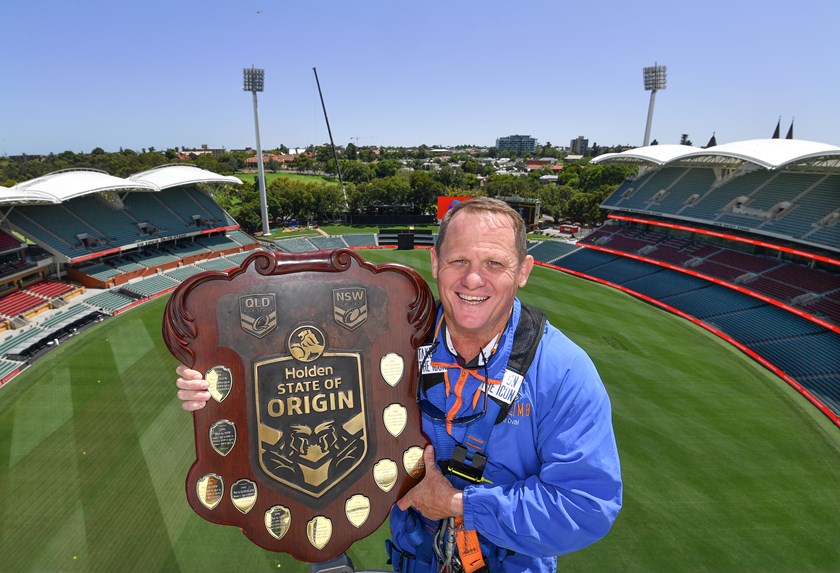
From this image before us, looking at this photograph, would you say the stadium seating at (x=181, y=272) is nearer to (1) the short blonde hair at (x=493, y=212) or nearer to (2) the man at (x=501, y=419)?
(2) the man at (x=501, y=419)

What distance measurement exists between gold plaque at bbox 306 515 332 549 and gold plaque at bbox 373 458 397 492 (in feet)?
1.89

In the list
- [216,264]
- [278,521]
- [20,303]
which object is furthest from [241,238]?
[278,521]

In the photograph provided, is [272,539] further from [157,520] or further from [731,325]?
[731,325]

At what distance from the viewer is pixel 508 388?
115 inches

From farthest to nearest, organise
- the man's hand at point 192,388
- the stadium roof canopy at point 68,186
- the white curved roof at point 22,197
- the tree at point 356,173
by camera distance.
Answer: the tree at point 356,173 → the stadium roof canopy at point 68,186 → the white curved roof at point 22,197 → the man's hand at point 192,388

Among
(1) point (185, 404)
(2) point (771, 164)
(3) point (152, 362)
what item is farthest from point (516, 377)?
(2) point (771, 164)

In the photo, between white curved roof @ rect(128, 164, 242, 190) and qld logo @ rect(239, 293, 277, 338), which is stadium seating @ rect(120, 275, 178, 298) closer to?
white curved roof @ rect(128, 164, 242, 190)

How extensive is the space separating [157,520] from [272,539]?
10630 mm

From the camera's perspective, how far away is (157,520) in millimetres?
11031

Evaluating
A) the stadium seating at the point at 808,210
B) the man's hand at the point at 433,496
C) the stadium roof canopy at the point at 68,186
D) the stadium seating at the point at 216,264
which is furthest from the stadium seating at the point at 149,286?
the stadium seating at the point at 808,210

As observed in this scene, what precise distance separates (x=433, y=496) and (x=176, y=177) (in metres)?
42.4

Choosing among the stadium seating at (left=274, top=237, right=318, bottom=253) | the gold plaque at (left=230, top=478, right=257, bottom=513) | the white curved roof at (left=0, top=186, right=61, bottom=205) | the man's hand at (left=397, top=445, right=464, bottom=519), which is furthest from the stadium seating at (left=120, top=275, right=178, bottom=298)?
the man's hand at (left=397, top=445, right=464, bottom=519)

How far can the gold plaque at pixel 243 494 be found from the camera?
3.39 m

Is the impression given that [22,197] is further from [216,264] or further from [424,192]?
[424,192]
